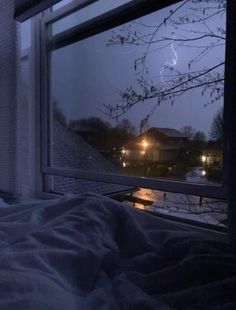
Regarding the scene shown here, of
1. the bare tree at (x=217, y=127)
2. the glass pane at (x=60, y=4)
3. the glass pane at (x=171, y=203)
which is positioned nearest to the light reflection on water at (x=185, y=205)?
the glass pane at (x=171, y=203)

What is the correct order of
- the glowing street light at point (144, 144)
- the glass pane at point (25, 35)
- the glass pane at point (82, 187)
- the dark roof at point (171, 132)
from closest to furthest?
1. the dark roof at point (171, 132)
2. the glowing street light at point (144, 144)
3. the glass pane at point (82, 187)
4. the glass pane at point (25, 35)

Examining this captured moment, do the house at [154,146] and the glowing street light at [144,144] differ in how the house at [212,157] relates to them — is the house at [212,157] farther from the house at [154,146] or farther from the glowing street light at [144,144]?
the glowing street light at [144,144]

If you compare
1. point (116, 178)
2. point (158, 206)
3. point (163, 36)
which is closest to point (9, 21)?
point (163, 36)

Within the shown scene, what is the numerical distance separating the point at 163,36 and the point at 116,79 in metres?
0.30

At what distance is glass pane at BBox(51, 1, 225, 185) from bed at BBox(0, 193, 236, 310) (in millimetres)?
407

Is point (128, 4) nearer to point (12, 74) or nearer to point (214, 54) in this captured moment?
point (214, 54)

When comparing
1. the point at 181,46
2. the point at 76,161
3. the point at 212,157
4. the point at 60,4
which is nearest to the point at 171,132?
the point at 212,157

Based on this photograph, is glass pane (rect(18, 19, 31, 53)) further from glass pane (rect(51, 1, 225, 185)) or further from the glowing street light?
the glowing street light

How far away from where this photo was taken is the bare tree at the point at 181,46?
1.21 m

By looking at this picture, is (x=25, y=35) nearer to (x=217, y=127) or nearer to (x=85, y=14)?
(x=85, y=14)

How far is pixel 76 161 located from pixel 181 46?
82 cm

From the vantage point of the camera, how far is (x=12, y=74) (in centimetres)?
185

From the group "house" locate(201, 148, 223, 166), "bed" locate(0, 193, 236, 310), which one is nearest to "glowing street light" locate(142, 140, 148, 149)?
"house" locate(201, 148, 223, 166)

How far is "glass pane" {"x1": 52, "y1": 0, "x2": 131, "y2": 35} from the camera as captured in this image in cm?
150
